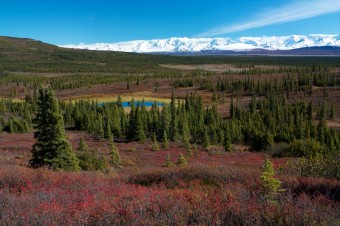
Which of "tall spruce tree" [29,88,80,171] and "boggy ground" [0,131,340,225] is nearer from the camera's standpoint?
"boggy ground" [0,131,340,225]

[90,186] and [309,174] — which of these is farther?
→ [309,174]

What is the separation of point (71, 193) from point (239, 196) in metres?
5.17

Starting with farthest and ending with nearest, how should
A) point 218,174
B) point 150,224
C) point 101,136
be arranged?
1. point 101,136
2. point 218,174
3. point 150,224

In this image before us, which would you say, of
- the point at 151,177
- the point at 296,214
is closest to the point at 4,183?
the point at 151,177

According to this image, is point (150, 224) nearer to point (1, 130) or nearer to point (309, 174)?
point (309, 174)

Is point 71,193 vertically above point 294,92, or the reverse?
point 71,193

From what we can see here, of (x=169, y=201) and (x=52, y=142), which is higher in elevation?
(x=169, y=201)

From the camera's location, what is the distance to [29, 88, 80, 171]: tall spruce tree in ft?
78.4

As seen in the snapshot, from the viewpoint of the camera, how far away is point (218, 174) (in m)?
13.3

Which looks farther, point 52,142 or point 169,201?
point 52,142

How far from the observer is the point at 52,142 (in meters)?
24.3

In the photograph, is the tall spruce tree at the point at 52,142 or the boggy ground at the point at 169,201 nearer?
the boggy ground at the point at 169,201

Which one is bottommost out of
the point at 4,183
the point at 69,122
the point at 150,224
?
the point at 69,122

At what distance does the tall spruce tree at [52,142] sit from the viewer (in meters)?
23.9
